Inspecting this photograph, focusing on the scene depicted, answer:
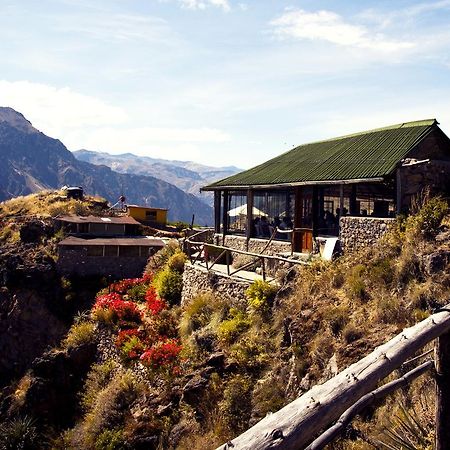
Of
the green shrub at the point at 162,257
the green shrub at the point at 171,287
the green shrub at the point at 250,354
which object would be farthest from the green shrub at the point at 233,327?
the green shrub at the point at 162,257

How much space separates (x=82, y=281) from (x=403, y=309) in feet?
79.1

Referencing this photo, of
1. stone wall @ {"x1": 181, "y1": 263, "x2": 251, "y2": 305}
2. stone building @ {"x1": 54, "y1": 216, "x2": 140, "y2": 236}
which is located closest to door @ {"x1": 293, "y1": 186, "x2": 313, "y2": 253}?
stone wall @ {"x1": 181, "y1": 263, "x2": 251, "y2": 305}

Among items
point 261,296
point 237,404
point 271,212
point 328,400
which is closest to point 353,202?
point 261,296

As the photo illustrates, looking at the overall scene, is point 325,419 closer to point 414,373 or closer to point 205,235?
point 414,373

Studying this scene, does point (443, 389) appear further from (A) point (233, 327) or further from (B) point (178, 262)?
(B) point (178, 262)

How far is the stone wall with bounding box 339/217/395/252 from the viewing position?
16620 millimetres

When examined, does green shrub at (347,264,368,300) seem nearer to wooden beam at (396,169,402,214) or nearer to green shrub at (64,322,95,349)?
wooden beam at (396,169,402,214)

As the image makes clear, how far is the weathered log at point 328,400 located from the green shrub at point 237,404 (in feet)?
29.5

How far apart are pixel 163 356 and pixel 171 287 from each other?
6.43m

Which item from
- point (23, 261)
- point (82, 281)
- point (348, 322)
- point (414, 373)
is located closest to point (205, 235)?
point (82, 281)

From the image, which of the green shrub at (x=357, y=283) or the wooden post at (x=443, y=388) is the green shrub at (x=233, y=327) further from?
the wooden post at (x=443, y=388)

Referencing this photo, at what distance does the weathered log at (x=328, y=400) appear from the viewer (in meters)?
2.75

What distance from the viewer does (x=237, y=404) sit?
12.4 metres

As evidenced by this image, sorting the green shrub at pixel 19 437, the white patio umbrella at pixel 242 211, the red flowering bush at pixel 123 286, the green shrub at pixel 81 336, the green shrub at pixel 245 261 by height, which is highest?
the white patio umbrella at pixel 242 211
